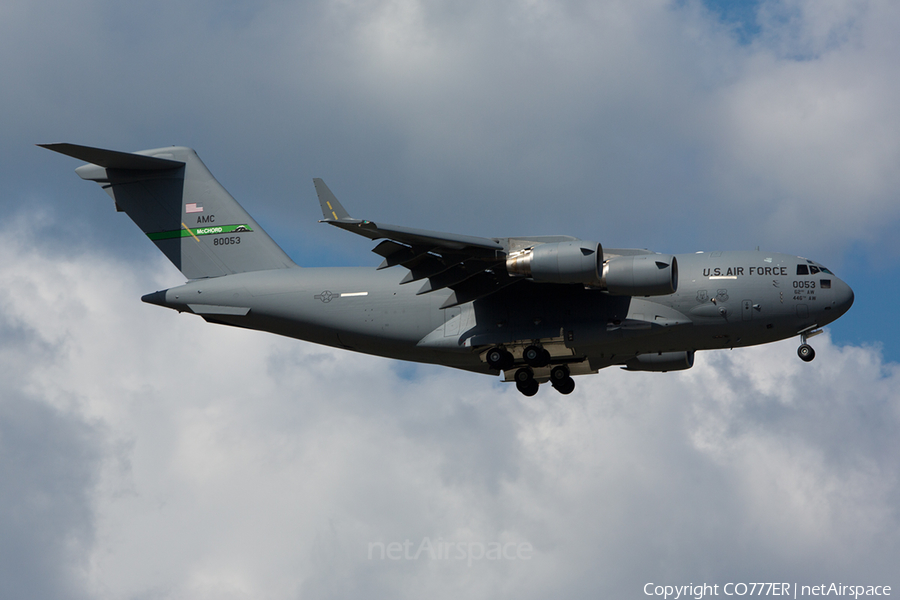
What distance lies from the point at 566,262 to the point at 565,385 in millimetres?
4039

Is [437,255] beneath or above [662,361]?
above

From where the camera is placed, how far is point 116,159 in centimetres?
2097

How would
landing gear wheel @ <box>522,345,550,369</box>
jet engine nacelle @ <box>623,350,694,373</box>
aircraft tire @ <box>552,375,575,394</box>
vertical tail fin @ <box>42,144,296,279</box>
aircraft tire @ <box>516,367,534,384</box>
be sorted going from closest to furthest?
landing gear wheel @ <box>522,345,550,369</box>
aircraft tire @ <box>516,367,534,384</box>
aircraft tire @ <box>552,375,575,394</box>
jet engine nacelle @ <box>623,350,694,373</box>
vertical tail fin @ <box>42,144,296,279</box>

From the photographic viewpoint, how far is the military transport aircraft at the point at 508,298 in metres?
16.8

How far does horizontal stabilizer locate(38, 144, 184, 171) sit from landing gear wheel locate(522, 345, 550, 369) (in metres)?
8.61

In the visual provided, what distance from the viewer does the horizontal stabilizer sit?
1932cm

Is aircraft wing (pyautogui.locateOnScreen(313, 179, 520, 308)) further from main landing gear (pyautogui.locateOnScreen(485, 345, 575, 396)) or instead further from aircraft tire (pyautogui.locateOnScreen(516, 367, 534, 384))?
aircraft tire (pyautogui.locateOnScreen(516, 367, 534, 384))

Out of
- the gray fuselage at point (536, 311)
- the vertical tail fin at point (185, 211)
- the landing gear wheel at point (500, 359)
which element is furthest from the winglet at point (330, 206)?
the vertical tail fin at point (185, 211)

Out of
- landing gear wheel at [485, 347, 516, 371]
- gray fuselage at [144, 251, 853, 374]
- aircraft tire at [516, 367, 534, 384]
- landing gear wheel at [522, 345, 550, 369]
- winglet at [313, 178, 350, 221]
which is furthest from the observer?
aircraft tire at [516, 367, 534, 384]

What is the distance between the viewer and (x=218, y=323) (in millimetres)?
19953

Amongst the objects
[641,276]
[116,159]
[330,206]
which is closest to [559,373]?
[641,276]

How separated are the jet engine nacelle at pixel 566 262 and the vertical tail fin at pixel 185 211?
6024mm

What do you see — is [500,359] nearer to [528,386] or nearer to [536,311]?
[536,311]

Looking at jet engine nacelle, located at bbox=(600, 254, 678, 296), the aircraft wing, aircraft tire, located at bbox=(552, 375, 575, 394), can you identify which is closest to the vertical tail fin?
the aircraft wing
